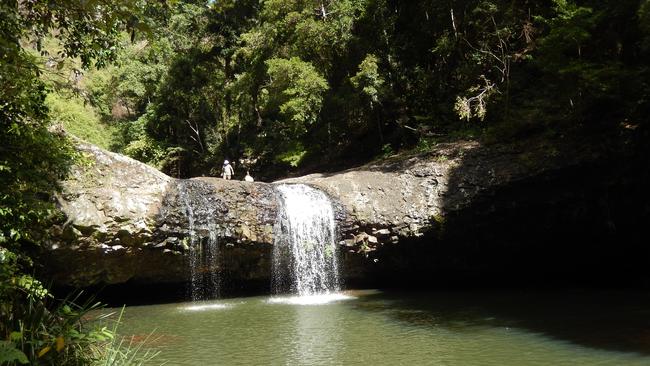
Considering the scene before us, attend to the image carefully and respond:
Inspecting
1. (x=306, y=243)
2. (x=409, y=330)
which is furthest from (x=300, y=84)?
(x=409, y=330)

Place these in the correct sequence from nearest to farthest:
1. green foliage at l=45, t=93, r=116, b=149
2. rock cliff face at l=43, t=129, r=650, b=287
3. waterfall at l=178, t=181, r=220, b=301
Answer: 1. rock cliff face at l=43, t=129, r=650, b=287
2. waterfall at l=178, t=181, r=220, b=301
3. green foliage at l=45, t=93, r=116, b=149

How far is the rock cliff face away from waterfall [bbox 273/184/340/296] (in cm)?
29

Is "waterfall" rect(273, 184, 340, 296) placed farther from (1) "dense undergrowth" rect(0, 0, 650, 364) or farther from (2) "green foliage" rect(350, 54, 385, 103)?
(2) "green foliage" rect(350, 54, 385, 103)

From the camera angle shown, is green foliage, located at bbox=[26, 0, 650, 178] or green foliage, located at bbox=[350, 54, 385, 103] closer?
green foliage, located at bbox=[26, 0, 650, 178]

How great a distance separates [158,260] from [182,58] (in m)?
16.3

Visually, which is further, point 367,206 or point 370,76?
point 370,76

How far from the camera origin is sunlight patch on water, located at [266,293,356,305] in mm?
11974

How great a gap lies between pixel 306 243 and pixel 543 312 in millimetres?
5807

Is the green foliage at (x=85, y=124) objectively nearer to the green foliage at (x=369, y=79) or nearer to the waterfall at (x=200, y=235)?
the green foliage at (x=369, y=79)

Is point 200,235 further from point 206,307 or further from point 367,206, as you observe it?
point 367,206

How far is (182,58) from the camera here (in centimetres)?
2603

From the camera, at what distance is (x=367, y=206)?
1296 cm

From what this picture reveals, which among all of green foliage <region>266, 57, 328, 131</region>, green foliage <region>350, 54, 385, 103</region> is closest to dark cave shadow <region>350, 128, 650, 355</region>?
green foliage <region>350, 54, 385, 103</region>

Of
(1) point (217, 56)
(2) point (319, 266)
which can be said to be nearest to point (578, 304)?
(2) point (319, 266)
